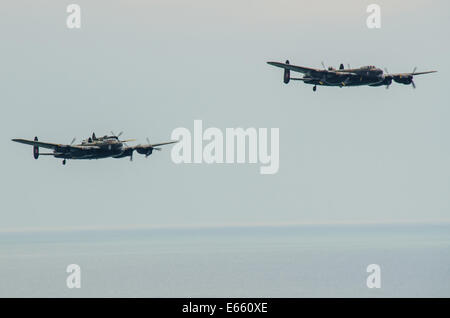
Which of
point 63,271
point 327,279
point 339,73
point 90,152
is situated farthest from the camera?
point 63,271

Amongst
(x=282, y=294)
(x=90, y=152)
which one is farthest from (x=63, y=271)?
(x=90, y=152)

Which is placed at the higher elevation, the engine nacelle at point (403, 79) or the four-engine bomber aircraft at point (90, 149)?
the engine nacelle at point (403, 79)

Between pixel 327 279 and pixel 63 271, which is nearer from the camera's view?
pixel 327 279

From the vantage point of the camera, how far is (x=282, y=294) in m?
132

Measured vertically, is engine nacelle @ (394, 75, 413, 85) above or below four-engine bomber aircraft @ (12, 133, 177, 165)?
above

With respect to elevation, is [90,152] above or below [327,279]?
above

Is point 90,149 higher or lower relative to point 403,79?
lower
